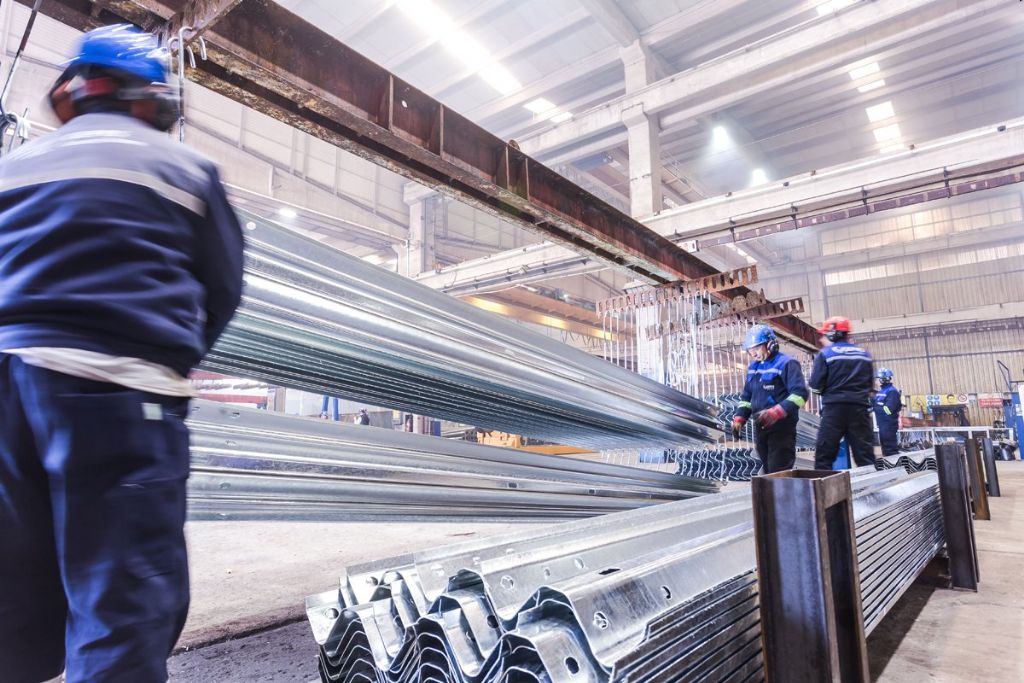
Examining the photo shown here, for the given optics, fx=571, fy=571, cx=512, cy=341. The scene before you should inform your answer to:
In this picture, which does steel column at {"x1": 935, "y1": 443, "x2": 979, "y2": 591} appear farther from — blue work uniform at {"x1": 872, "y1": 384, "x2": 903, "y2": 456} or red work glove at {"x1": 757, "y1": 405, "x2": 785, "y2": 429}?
blue work uniform at {"x1": 872, "y1": 384, "x2": 903, "y2": 456}

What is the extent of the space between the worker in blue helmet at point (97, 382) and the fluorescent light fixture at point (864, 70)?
9161 millimetres

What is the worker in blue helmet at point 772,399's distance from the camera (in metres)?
3.51

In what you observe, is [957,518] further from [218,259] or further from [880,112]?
[880,112]

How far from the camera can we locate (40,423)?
28.7 inches

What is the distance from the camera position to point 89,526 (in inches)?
27.6

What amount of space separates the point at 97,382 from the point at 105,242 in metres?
0.20

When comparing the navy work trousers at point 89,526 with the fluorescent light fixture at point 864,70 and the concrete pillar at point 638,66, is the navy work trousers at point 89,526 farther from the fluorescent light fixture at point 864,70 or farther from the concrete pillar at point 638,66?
the fluorescent light fixture at point 864,70

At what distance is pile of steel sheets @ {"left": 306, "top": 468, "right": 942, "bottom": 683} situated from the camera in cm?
75

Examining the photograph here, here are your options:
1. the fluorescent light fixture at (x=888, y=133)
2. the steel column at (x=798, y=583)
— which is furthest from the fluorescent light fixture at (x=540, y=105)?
the steel column at (x=798, y=583)

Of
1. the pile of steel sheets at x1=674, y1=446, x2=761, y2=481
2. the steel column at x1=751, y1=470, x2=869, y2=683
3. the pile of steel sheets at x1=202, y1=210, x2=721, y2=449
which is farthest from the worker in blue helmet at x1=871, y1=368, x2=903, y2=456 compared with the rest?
the steel column at x1=751, y1=470, x2=869, y2=683

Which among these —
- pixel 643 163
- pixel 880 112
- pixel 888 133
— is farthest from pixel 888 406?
pixel 888 133

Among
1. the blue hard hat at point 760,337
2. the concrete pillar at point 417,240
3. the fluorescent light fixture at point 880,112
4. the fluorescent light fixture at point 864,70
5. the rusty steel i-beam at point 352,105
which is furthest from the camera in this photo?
the concrete pillar at point 417,240

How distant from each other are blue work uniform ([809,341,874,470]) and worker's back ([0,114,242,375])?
12.8ft

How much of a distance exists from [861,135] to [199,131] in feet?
36.3
